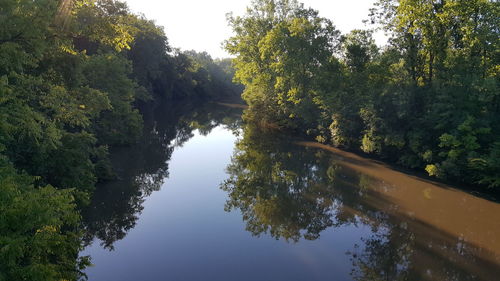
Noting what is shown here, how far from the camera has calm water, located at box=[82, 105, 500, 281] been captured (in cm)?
1173

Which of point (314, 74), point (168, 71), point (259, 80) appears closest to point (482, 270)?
point (314, 74)

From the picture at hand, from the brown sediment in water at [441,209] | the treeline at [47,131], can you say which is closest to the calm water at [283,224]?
the brown sediment in water at [441,209]

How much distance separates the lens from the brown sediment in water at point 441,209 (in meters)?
14.2

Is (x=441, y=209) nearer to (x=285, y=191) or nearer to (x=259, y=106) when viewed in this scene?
(x=285, y=191)

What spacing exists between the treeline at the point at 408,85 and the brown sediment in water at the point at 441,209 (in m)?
1.51

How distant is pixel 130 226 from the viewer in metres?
14.8

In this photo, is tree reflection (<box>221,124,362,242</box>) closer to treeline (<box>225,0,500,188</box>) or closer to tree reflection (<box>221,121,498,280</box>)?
tree reflection (<box>221,121,498,280</box>)

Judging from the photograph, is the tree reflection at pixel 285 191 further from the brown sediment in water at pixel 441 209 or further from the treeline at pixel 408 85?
the treeline at pixel 408 85

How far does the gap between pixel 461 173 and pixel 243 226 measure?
13397 mm

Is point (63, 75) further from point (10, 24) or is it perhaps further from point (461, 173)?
point (461, 173)

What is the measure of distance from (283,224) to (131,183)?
9.69 meters

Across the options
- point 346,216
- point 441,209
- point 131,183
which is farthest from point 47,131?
point 441,209

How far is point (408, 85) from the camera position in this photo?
24812mm

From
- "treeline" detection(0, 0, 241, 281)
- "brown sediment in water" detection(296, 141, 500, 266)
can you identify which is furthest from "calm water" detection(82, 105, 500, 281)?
"treeline" detection(0, 0, 241, 281)
